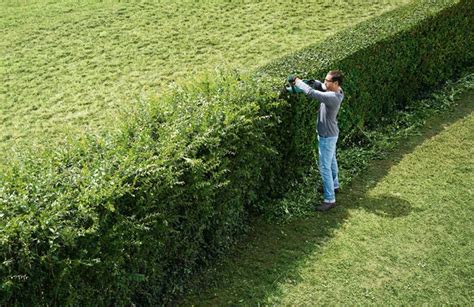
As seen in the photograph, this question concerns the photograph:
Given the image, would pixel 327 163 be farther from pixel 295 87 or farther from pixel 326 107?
pixel 295 87

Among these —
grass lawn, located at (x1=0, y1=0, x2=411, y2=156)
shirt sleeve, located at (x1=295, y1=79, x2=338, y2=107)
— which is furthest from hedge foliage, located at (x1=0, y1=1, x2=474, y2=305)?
grass lawn, located at (x1=0, y1=0, x2=411, y2=156)

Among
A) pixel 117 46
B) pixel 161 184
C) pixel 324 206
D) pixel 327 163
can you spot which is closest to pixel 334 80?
pixel 327 163

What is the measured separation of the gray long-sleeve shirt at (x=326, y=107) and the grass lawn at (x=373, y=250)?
1.19m

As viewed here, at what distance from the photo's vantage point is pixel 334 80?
27.1ft

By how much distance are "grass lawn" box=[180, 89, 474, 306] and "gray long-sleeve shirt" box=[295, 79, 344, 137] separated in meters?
1.19

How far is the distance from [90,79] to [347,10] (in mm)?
7620

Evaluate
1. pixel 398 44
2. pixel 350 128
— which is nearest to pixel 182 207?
pixel 350 128

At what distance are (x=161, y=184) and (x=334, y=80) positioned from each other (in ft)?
10.4

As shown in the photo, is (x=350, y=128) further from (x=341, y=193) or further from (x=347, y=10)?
(x=347, y=10)

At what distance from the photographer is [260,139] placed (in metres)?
7.84

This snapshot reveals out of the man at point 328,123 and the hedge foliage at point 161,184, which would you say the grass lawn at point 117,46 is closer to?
the hedge foliage at point 161,184

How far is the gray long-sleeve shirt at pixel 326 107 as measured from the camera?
8.03 m

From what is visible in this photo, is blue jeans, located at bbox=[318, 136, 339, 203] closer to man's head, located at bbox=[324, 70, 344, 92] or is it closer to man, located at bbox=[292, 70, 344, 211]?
man, located at bbox=[292, 70, 344, 211]

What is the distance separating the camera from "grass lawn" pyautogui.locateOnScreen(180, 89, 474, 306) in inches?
276
